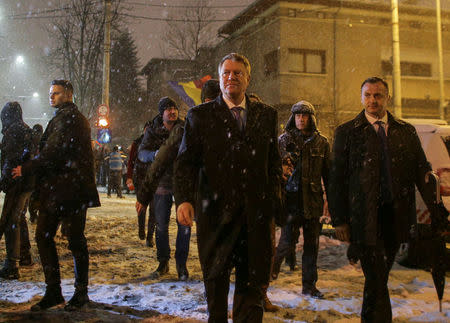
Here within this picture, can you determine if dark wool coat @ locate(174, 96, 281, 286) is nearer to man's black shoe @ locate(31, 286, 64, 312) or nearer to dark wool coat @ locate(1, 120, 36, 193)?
man's black shoe @ locate(31, 286, 64, 312)

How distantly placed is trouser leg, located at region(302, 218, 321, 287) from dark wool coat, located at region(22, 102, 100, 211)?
2.28m

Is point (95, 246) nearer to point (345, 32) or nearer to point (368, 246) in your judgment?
point (368, 246)

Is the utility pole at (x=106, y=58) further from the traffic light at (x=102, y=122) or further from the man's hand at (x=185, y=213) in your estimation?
the man's hand at (x=185, y=213)

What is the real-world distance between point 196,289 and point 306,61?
22.3 metres

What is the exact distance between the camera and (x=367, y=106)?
3586 mm

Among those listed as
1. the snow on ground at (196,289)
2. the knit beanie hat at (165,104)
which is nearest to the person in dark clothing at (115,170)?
the snow on ground at (196,289)

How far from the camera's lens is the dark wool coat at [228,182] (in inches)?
114

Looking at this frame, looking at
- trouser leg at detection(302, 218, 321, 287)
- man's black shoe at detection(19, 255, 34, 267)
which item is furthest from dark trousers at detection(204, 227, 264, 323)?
man's black shoe at detection(19, 255, 34, 267)

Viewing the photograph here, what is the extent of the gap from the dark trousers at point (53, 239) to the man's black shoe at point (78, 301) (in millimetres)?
55

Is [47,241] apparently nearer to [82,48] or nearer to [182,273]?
[182,273]

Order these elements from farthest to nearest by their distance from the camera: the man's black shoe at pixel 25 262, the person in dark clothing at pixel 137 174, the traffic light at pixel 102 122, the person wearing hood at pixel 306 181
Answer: the traffic light at pixel 102 122, the person in dark clothing at pixel 137 174, the man's black shoe at pixel 25 262, the person wearing hood at pixel 306 181

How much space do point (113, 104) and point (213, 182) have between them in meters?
53.8

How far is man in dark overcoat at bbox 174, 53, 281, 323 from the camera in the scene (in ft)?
9.48

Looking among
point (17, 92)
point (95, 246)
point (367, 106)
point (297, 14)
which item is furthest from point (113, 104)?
point (367, 106)
